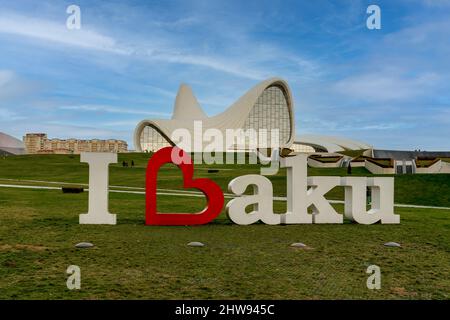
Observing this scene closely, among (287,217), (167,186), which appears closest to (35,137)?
(167,186)

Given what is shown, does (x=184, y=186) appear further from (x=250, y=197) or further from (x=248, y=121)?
(x=248, y=121)

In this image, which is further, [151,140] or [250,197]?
[151,140]

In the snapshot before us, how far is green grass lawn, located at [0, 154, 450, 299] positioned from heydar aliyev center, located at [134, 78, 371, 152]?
224 ft

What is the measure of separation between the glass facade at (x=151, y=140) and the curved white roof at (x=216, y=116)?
39.6 inches

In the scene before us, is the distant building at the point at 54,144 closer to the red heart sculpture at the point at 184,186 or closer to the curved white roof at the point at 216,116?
the curved white roof at the point at 216,116

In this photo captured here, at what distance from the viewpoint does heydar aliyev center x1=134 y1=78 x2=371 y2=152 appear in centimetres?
8062

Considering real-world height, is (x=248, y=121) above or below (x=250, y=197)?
above

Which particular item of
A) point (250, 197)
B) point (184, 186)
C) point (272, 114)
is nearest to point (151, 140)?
point (272, 114)

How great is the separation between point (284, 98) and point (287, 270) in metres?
83.1

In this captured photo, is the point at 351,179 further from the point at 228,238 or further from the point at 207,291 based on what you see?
the point at 207,291

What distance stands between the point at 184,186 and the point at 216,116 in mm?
73649

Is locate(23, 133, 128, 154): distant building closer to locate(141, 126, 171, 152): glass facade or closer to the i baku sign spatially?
locate(141, 126, 171, 152): glass facade

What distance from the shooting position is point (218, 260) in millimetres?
6859
